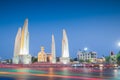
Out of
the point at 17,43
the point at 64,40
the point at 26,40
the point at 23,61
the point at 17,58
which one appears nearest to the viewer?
the point at 23,61

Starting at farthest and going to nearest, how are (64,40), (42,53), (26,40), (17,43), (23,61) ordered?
(42,53)
(64,40)
(17,43)
(26,40)
(23,61)

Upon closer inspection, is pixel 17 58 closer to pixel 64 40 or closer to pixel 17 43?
pixel 17 43

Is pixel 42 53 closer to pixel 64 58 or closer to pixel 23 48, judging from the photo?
pixel 64 58

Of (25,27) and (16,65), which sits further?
(25,27)

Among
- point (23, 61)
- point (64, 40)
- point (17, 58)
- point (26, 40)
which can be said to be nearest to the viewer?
point (23, 61)

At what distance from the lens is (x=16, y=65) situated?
70250mm

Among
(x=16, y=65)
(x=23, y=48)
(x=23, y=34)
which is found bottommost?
(x=16, y=65)

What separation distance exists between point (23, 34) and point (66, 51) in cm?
2658

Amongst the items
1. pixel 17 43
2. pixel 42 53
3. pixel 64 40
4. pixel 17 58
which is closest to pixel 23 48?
pixel 17 58

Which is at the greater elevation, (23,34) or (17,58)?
(23,34)

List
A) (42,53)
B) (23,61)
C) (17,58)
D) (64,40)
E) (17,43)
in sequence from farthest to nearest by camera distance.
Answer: (42,53) → (64,40) → (17,43) → (17,58) → (23,61)

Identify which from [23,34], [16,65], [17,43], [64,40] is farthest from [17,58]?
[64,40]

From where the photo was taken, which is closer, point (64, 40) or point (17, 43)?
point (17, 43)

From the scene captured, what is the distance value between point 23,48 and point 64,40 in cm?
2527
